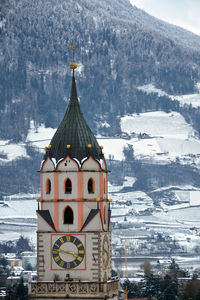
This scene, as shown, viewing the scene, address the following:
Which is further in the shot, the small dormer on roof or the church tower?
the small dormer on roof

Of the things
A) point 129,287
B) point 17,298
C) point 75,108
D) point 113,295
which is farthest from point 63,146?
point 129,287

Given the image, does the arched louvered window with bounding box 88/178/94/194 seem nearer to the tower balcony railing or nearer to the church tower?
the church tower

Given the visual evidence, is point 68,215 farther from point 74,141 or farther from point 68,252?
point 74,141

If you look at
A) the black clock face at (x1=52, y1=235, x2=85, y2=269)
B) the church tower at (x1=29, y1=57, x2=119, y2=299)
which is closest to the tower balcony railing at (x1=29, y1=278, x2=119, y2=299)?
the church tower at (x1=29, y1=57, x2=119, y2=299)

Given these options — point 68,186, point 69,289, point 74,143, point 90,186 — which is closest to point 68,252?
point 69,289

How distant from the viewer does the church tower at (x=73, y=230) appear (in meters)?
47.8

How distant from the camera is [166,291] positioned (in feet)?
354

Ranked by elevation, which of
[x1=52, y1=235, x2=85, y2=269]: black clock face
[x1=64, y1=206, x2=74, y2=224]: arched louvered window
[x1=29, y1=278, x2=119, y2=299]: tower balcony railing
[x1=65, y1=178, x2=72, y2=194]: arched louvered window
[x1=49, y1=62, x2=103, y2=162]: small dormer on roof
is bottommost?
[x1=29, y1=278, x2=119, y2=299]: tower balcony railing

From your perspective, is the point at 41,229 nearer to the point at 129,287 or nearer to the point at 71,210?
the point at 71,210

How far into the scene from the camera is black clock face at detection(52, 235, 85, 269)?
48.0 meters

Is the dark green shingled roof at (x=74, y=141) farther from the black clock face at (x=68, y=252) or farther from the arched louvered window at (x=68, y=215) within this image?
the black clock face at (x=68, y=252)

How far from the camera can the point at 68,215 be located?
48375mm

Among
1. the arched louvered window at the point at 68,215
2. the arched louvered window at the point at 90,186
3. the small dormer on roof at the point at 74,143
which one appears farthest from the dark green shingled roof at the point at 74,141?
the arched louvered window at the point at 68,215

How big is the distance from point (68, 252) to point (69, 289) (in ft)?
4.28
